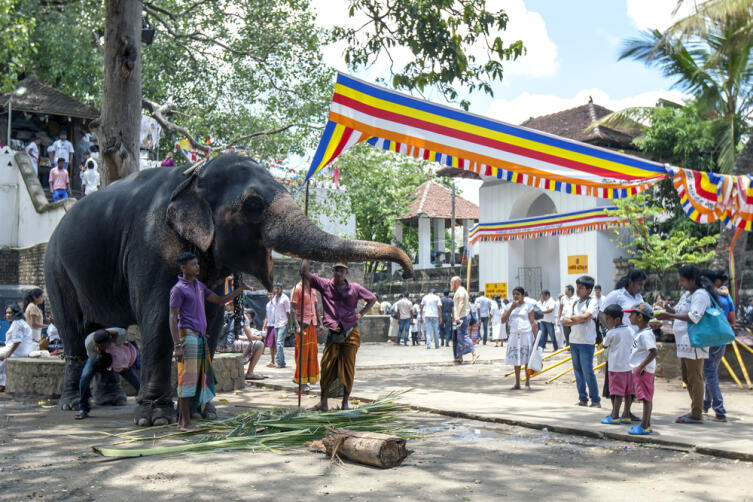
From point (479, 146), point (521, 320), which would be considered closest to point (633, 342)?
point (479, 146)

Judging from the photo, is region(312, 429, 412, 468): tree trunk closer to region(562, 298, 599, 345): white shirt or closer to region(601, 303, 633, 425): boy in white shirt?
region(601, 303, 633, 425): boy in white shirt

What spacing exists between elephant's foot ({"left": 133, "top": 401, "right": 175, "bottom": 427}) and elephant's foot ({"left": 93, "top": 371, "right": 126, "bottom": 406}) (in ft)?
6.45

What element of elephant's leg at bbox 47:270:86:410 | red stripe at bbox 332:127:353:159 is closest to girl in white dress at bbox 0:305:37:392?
elephant's leg at bbox 47:270:86:410

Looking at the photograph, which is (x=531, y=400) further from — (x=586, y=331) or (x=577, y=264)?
(x=577, y=264)

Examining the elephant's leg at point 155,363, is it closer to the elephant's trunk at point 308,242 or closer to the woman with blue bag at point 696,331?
the elephant's trunk at point 308,242

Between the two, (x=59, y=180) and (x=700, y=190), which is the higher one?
(x=59, y=180)

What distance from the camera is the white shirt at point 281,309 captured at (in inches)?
522

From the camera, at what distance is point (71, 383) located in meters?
8.30

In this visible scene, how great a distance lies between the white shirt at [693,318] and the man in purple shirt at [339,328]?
3.27 metres

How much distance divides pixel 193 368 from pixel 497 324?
17089 millimetres

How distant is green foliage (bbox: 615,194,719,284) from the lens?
1803 centimetres

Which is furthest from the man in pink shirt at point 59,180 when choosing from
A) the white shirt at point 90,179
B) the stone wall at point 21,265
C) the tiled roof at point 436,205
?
the tiled roof at point 436,205

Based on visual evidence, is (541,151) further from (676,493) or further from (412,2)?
(676,493)

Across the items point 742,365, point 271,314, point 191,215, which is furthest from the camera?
point 271,314
